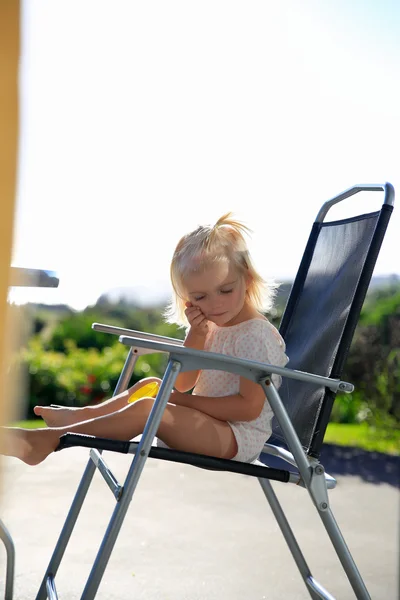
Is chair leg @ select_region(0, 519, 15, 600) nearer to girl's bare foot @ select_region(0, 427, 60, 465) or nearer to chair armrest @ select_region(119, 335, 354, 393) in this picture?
girl's bare foot @ select_region(0, 427, 60, 465)

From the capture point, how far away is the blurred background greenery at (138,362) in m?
5.88

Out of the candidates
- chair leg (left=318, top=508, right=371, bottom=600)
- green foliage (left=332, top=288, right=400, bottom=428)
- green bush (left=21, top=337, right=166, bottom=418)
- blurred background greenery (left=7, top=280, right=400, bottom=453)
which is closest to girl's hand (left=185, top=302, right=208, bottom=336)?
chair leg (left=318, top=508, right=371, bottom=600)

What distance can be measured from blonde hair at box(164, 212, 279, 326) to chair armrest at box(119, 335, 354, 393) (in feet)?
1.05

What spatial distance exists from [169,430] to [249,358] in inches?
11.1

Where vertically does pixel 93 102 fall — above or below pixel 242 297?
above

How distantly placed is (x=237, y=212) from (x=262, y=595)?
49.3 inches

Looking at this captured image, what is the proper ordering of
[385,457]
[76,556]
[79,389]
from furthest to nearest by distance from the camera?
[79,389] < [385,457] < [76,556]

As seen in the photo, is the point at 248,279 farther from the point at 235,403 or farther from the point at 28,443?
the point at 28,443

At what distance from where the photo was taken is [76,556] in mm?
2992

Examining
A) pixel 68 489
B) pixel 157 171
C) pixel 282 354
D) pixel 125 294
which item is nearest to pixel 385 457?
pixel 68 489

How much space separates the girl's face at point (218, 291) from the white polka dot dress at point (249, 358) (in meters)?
0.05

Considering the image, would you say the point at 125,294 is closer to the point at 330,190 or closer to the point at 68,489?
the point at 330,190

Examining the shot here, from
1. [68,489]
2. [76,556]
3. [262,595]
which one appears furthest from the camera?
[68,489]

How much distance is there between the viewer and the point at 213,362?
1.68 meters
